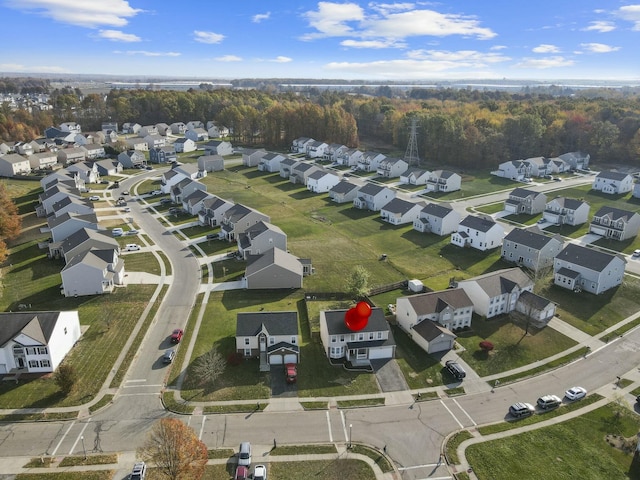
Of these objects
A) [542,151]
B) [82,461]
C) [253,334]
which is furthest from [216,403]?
[542,151]

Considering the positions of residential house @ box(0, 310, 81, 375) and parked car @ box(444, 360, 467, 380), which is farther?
parked car @ box(444, 360, 467, 380)

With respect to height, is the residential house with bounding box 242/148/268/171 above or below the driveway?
above

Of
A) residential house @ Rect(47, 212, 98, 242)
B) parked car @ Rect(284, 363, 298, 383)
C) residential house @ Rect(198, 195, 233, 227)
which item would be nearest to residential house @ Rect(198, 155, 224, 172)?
residential house @ Rect(198, 195, 233, 227)

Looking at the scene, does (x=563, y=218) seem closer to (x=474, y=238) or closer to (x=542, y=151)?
(x=474, y=238)

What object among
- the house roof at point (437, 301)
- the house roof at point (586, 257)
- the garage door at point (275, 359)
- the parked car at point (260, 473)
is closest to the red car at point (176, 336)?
the garage door at point (275, 359)

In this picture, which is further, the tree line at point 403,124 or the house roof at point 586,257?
the tree line at point 403,124

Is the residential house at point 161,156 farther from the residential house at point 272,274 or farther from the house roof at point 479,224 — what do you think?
the house roof at point 479,224

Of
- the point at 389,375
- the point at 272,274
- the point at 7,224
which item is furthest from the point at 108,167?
the point at 389,375

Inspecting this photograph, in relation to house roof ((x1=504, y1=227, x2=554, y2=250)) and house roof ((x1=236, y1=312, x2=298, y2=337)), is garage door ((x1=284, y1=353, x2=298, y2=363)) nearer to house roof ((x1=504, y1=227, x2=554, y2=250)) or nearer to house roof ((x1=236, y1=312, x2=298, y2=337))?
house roof ((x1=236, y1=312, x2=298, y2=337))
